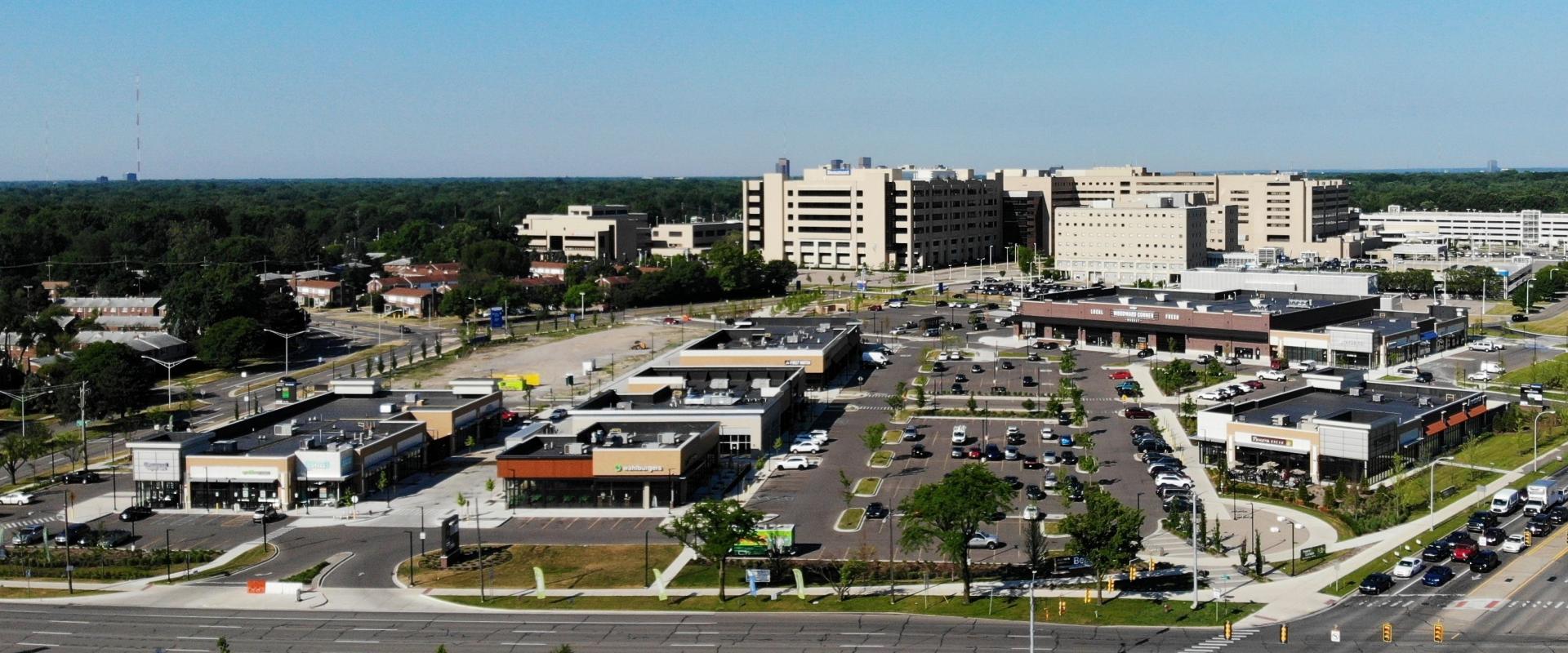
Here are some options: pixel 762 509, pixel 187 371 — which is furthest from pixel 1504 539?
pixel 187 371

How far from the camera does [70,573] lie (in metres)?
→ 46.5

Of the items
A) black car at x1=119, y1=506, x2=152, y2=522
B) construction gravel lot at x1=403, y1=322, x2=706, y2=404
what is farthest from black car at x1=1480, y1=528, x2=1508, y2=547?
construction gravel lot at x1=403, y1=322, x2=706, y2=404

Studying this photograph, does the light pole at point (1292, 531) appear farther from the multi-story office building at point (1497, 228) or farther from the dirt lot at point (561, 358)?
the multi-story office building at point (1497, 228)

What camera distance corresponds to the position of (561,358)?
101 m

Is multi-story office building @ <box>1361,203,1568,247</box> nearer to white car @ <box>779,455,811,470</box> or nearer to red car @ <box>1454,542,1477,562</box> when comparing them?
white car @ <box>779,455,811,470</box>

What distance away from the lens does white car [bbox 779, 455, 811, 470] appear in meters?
62.5

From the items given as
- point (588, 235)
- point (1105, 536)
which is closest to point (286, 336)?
point (1105, 536)

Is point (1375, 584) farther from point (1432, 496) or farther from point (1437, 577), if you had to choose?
point (1432, 496)

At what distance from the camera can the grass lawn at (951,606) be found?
4028 cm

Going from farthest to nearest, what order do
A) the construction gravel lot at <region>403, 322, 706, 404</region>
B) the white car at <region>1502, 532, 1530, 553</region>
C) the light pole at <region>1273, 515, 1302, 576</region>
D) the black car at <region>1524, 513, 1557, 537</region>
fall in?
the construction gravel lot at <region>403, 322, 706, 404</region> < the black car at <region>1524, 513, 1557, 537</region> < the white car at <region>1502, 532, 1530, 553</region> < the light pole at <region>1273, 515, 1302, 576</region>

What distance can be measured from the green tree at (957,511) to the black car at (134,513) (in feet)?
98.3

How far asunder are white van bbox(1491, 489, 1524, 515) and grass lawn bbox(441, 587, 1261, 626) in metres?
15.2

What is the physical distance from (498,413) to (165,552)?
25.2 meters

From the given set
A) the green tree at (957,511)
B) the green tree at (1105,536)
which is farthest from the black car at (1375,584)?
the green tree at (957,511)
